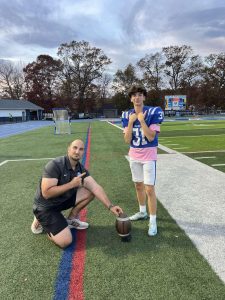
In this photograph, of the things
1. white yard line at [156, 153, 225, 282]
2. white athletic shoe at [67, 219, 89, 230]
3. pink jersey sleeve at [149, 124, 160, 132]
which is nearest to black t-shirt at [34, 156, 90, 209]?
white athletic shoe at [67, 219, 89, 230]

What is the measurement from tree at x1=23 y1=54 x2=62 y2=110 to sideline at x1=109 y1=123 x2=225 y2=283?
2790 inches

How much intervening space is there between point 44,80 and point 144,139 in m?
77.2

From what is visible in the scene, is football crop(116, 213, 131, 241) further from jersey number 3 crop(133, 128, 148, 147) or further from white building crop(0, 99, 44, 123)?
white building crop(0, 99, 44, 123)

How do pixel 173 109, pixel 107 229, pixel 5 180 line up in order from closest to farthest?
pixel 107 229, pixel 5 180, pixel 173 109

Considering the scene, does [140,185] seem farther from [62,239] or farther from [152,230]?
[62,239]

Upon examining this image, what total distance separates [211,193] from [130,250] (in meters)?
2.76

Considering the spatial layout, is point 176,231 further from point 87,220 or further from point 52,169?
point 52,169

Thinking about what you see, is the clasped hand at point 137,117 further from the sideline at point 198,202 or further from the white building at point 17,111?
the white building at point 17,111

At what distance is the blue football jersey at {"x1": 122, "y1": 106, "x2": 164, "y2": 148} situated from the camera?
389 cm

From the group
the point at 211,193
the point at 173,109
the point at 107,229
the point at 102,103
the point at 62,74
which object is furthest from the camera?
the point at 102,103

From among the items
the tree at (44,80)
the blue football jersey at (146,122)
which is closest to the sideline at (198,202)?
the blue football jersey at (146,122)

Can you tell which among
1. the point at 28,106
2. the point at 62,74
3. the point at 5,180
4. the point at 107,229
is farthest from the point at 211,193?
the point at 62,74

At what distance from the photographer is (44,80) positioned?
3049 inches

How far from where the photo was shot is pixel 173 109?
60.8 m
